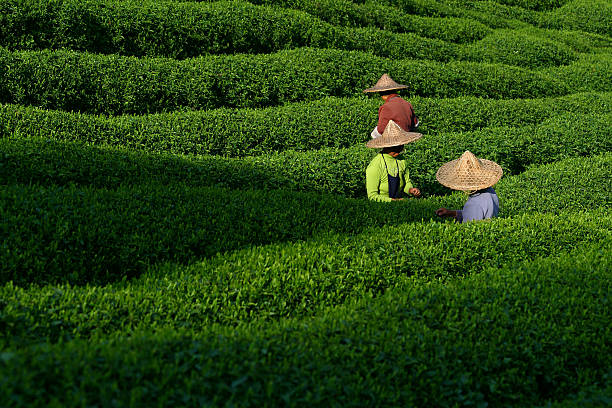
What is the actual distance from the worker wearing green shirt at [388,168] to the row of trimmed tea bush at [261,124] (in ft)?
15.8

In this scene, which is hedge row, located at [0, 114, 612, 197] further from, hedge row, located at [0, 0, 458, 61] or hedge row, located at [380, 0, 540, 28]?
hedge row, located at [380, 0, 540, 28]

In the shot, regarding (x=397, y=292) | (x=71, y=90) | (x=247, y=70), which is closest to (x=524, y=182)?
(x=397, y=292)

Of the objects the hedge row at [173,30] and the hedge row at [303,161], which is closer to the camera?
the hedge row at [303,161]

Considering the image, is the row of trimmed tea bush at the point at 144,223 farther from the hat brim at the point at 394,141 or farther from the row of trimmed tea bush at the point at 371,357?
the row of trimmed tea bush at the point at 371,357

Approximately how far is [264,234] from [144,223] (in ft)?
5.54

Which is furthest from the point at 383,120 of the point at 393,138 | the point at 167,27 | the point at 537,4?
the point at 537,4

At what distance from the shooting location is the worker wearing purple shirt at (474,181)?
24.6 ft

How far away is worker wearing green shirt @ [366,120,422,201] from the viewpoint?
Answer: 9.03 m

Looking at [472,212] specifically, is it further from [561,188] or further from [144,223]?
[561,188]

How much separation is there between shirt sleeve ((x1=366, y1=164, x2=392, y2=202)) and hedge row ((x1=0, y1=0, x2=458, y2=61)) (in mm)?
10290

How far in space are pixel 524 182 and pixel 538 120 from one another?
5.75 m

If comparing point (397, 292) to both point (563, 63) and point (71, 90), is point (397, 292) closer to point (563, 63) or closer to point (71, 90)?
point (71, 90)

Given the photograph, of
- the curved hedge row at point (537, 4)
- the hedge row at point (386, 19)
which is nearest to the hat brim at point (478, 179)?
the hedge row at point (386, 19)

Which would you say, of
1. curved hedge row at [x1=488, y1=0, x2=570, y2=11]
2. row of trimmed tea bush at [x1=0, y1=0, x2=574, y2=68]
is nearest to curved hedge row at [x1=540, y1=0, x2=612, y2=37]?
curved hedge row at [x1=488, y1=0, x2=570, y2=11]
